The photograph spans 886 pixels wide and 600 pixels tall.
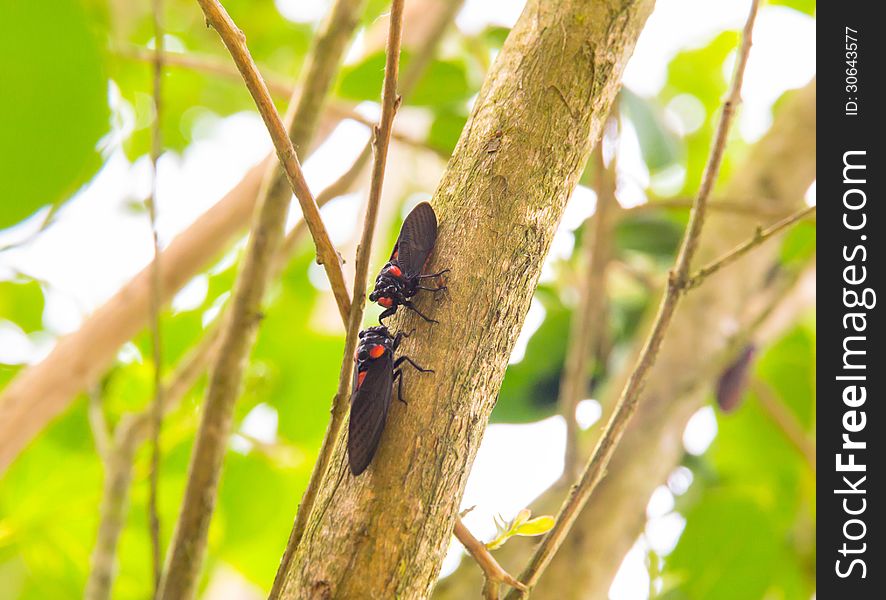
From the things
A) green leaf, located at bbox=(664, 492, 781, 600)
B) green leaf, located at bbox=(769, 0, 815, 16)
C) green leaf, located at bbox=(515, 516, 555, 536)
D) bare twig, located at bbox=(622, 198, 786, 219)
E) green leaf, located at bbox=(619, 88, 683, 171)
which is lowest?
green leaf, located at bbox=(515, 516, 555, 536)

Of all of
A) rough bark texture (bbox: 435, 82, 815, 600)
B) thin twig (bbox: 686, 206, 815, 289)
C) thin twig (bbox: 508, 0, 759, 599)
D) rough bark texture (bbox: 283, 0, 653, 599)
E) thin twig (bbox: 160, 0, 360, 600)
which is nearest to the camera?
rough bark texture (bbox: 283, 0, 653, 599)

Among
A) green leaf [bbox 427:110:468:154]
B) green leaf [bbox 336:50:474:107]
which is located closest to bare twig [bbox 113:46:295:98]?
green leaf [bbox 336:50:474:107]

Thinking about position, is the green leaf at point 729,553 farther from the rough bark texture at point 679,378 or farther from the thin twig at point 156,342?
the thin twig at point 156,342

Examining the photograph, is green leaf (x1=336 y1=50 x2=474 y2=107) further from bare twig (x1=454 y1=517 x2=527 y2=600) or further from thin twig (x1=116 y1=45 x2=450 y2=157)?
bare twig (x1=454 y1=517 x2=527 y2=600)

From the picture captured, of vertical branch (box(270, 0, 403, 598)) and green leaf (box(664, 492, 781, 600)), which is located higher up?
green leaf (box(664, 492, 781, 600))

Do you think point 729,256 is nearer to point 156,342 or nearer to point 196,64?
point 156,342

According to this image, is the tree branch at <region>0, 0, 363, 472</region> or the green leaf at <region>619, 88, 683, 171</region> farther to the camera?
the green leaf at <region>619, 88, 683, 171</region>
